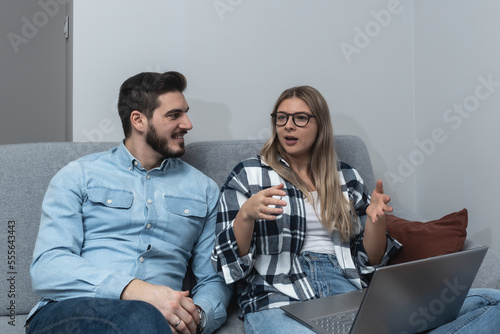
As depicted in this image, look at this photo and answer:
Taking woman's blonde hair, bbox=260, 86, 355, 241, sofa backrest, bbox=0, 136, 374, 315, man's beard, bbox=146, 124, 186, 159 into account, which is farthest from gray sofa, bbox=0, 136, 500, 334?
woman's blonde hair, bbox=260, 86, 355, 241

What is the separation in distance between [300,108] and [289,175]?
231mm

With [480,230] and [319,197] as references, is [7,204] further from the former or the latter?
[480,230]

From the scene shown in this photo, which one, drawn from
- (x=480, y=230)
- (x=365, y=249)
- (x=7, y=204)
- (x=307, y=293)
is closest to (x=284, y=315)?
(x=307, y=293)

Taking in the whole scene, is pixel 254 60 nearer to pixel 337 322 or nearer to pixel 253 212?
pixel 253 212

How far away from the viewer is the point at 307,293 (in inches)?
57.8

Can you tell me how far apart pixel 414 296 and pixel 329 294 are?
0.45 metres

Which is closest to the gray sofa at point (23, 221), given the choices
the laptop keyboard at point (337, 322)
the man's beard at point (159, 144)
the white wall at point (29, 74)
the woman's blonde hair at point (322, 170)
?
the man's beard at point (159, 144)

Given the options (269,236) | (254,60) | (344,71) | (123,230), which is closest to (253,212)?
(269,236)

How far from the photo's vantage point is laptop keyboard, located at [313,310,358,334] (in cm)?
121

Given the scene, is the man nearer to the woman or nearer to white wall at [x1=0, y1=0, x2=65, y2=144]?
the woman

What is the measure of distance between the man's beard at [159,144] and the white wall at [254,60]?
1.37 ft

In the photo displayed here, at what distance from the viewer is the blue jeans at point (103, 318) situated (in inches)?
41.9

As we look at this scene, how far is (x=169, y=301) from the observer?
1232 millimetres

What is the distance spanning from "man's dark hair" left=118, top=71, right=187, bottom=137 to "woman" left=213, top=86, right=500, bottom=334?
0.36m
